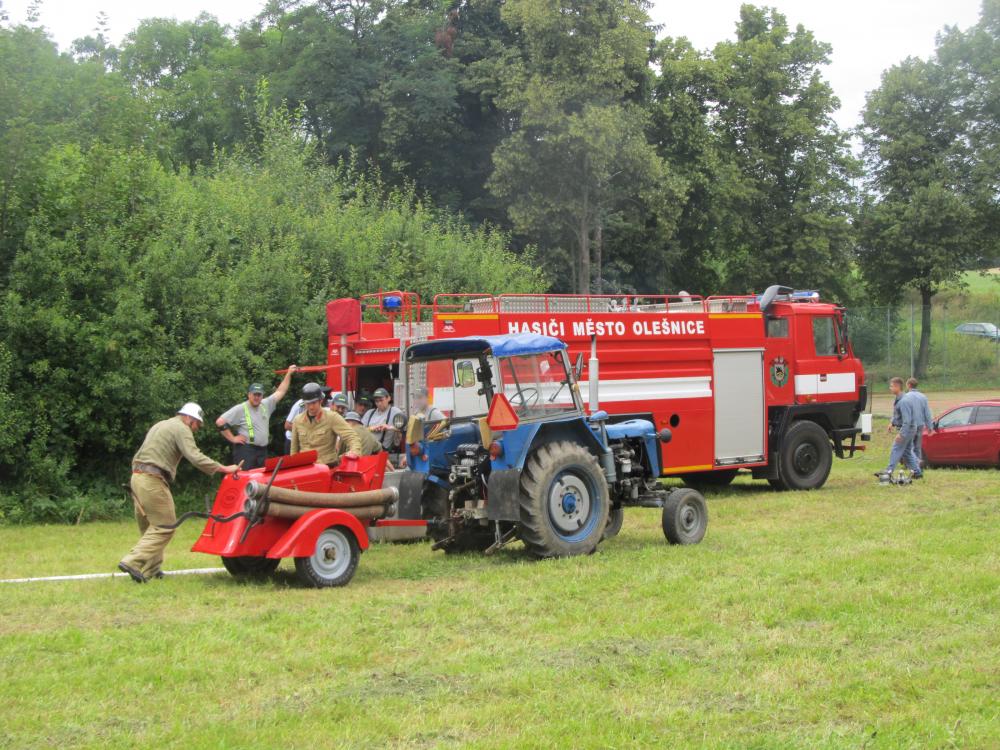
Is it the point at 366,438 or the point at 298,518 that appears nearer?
the point at 298,518

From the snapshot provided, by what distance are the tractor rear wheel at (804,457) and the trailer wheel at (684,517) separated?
581 cm

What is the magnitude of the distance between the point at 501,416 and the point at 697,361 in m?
6.45

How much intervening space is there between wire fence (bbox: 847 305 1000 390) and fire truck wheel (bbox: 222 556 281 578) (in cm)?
2810

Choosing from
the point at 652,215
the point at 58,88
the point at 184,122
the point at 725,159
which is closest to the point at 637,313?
the point at 58,88

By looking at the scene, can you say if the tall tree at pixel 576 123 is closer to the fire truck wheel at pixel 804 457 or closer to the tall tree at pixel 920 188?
the tall tree at pixel 920 188

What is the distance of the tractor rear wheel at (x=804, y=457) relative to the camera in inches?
681

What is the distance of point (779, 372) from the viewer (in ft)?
57.0

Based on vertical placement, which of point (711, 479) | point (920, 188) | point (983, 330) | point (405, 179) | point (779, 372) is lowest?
point (711, 479)

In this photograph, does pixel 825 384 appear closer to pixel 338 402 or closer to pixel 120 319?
pixel 338 402

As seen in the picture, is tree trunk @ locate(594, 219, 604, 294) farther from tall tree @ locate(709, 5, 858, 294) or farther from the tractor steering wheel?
the tractor steering wheel

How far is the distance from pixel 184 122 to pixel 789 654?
40.2 m

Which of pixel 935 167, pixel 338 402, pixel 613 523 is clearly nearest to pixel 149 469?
pixel 338 402

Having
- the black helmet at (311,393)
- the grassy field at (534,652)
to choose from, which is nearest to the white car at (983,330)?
the grassy field at (534,652)

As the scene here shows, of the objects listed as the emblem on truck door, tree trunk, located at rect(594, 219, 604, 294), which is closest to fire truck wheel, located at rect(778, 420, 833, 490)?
the emblem on truck door
